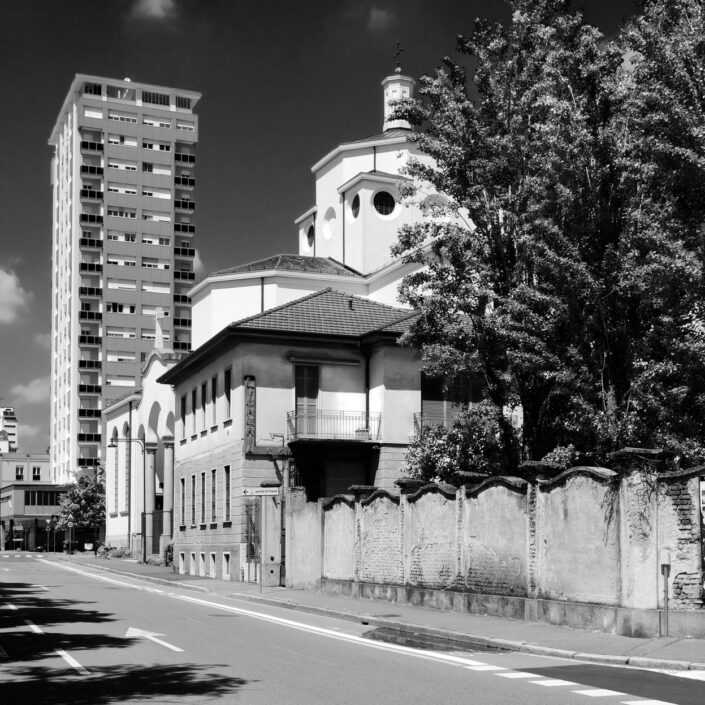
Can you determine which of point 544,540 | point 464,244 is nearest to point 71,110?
point 464,244

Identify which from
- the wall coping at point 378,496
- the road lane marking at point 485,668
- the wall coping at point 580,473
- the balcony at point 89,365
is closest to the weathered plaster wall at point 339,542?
the wall coping at point 378,496

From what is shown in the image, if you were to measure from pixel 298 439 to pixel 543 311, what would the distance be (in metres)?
12.5

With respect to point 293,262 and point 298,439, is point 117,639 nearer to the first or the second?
point 298,439

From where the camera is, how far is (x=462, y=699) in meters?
11.1

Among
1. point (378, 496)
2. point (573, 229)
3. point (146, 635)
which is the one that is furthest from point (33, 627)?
point (573, 229)

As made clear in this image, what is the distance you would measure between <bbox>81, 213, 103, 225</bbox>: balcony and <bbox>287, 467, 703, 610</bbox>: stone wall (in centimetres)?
9074

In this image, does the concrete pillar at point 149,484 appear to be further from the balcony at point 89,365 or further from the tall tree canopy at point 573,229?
the balcony at point 89,365

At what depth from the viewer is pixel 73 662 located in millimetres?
13977

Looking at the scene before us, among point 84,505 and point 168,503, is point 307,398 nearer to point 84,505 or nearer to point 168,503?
point 168,503

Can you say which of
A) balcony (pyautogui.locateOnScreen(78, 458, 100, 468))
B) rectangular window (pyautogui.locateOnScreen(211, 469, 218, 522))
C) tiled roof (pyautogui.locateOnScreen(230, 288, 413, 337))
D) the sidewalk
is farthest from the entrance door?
balcony (pyautogui.locateOnScreen(78, 458, 100, 468))

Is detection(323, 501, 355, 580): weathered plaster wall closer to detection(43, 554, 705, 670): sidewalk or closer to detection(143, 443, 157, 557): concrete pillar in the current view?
detection(43, 554, 705, 670): sidewalk

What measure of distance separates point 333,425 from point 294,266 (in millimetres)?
15593

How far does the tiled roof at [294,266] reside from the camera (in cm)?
5075

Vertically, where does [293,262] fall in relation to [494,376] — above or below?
above
